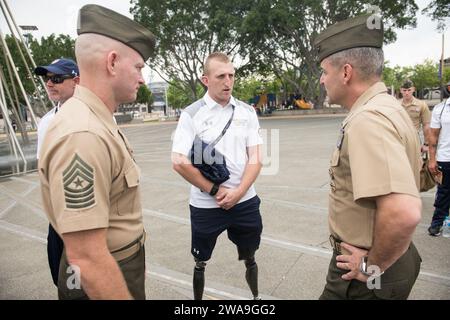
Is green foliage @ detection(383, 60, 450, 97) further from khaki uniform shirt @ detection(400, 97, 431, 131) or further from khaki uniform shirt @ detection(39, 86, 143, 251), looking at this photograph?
khaki uniform shirt @ detection(39, 86, 143, 251)

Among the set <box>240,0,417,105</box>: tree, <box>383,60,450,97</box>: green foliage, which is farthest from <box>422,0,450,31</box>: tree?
<box>383,60,450,97</box>: green foliage

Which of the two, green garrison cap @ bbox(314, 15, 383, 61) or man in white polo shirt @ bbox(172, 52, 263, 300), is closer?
green garrison cap @ bbox(314, 15, 383, 61)

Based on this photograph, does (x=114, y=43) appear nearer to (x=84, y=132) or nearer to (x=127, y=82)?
(x=127, y=82)

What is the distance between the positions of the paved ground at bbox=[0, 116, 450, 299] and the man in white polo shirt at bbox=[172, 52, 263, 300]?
51 cm

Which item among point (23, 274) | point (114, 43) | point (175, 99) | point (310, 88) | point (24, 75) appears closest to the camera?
point (114, 43)

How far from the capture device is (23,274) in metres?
3.65

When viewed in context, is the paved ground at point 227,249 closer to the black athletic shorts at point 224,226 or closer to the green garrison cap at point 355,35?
the black athletic shorts at point 224,226

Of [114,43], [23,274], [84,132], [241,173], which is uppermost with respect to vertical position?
[114,43]

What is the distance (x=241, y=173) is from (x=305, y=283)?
126 centimetres

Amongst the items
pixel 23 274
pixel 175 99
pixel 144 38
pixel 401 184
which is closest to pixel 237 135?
pixel 144 38

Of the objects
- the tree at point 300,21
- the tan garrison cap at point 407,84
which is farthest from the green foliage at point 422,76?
the tan garrison cap at point 407,84

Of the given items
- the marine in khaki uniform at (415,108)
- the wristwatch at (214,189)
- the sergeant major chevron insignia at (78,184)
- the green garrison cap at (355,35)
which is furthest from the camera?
the marine in khaki uniform at (415,108)

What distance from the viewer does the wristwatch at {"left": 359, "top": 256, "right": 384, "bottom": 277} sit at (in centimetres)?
162

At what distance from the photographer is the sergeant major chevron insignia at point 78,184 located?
1.25 m
